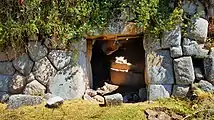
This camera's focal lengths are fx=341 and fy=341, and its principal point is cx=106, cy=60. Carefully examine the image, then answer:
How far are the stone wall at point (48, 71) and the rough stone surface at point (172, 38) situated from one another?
40.0 inches

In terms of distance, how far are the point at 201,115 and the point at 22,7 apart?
2.39m

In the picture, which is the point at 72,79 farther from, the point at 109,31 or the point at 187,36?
the point at 187,36

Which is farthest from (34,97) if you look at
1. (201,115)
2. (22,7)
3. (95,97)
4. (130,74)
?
(201,115)

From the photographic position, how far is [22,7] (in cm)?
404

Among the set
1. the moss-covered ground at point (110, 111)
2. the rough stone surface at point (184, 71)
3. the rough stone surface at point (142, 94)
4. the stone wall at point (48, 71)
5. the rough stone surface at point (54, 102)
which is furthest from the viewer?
the rough stone surface at point (142, 94)

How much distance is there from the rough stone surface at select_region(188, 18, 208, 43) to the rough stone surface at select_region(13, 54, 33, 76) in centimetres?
200

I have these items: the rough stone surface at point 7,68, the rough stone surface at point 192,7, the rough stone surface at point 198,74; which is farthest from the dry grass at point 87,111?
the rough stone surface at point 192,7

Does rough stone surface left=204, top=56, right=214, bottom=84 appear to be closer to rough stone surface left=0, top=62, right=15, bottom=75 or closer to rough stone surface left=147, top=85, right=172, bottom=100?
rough stone surface left=147, top=85, right=172, bottom=100

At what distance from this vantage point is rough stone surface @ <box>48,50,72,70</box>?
164 inches

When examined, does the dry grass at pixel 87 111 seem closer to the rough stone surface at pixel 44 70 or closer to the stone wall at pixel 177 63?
the stone wall at pixel 177 63

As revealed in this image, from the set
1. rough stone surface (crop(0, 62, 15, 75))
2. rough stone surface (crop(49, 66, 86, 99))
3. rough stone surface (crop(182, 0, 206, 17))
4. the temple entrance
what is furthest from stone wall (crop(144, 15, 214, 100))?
rough stone surface (crop(0, 62, 15, 75))

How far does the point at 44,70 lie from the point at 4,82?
55cm

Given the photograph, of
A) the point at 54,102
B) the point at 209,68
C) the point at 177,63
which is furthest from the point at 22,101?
the point at 209,68

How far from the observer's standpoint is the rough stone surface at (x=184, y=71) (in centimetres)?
406
